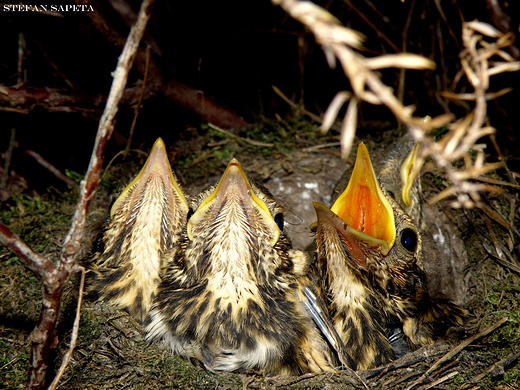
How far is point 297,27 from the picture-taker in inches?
121

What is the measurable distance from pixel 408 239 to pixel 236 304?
2.72 ft

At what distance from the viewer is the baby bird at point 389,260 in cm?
189

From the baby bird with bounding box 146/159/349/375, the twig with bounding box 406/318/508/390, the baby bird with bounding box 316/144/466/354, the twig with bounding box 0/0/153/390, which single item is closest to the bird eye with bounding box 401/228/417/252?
the baby bird with bounding box 316/144/466/354

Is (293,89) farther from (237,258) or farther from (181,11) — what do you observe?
(237,258)

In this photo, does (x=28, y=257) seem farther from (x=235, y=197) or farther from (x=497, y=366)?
(x=497, y=366)

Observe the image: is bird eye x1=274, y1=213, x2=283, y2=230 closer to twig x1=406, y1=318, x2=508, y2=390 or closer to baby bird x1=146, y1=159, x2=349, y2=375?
baby bird x1=146, y1=159, x2=349, y2=375

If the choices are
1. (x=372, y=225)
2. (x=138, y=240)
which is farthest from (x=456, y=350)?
(x=138, y=240)

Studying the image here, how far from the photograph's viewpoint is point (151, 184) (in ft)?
6.40

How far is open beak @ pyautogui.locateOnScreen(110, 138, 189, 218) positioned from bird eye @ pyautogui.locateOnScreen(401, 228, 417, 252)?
1005 millimetres

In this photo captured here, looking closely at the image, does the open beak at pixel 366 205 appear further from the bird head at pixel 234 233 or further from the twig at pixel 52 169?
the twig at pixel 52 169

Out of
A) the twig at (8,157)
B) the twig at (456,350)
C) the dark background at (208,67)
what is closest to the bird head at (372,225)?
the twig at (456,350)

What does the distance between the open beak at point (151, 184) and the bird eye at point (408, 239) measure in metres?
1.01

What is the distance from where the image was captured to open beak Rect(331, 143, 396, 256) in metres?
2.00

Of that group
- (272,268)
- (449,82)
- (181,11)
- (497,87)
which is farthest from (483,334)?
(181,11)
